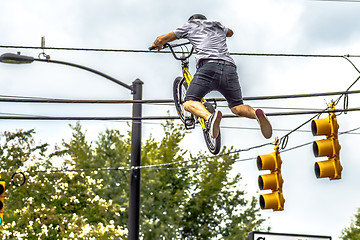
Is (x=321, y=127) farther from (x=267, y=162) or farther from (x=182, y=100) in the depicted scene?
(x=182, y=100)

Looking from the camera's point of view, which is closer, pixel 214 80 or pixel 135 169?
pixel 214 80

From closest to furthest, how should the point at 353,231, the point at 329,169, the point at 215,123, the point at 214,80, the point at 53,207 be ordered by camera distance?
the point at 215,123 < the point at 214,80 < the point at 329,169 < the point at 53,207 < the point at 353,231

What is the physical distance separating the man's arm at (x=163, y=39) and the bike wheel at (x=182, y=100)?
0.80 metres

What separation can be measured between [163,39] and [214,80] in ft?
3.44

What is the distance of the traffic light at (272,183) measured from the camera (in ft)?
40.3

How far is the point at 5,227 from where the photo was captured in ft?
84.5

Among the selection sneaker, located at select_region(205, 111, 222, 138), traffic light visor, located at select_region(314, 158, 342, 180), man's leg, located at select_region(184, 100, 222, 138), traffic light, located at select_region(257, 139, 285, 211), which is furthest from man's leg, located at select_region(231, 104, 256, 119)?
traffic light, located at select_region(257, 139, 285, 211)

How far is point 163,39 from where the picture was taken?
27.5ft

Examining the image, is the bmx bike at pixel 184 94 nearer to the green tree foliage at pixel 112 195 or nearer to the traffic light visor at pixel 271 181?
the traffic light visor at pixel 271 181

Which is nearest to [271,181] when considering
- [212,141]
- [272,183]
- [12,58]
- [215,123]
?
[272,183]

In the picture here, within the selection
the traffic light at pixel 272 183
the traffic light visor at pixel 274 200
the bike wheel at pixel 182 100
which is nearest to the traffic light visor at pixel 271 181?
the traffic light at pixel 272 183

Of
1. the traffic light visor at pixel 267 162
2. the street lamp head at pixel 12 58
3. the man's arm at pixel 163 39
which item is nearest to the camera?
the man's arm at pixel 163 39

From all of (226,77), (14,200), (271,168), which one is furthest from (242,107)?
(14,200)

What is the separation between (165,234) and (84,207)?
4808 mm
